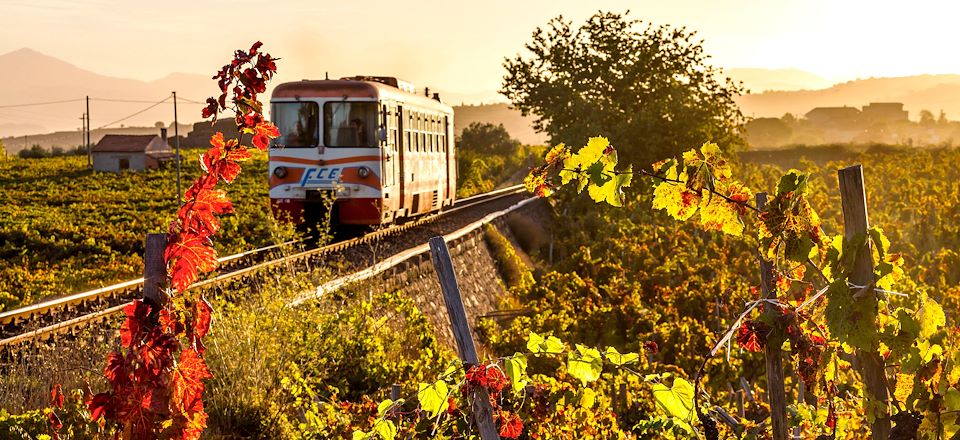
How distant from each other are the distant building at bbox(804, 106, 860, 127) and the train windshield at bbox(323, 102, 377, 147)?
16516cm

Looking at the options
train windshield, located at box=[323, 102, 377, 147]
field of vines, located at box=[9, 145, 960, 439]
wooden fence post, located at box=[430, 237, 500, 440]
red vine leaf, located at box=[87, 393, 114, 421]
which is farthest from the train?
red vine leaf, located at box=[87, 393, 114, 421]

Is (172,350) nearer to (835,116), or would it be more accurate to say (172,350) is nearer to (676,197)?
(676,197)

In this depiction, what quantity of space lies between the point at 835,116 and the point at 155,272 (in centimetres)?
18478

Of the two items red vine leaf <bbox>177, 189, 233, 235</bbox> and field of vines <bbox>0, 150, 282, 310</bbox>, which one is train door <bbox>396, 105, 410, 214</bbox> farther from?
red vine leaf <bbox>177, 189, 233, 235</bbox>

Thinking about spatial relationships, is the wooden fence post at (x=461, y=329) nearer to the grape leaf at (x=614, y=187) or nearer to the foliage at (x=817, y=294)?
the foliage at (x=817, y=294)

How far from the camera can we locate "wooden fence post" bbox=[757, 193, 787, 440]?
3.82 metres

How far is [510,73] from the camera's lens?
123ft

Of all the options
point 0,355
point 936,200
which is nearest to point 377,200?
point 0,355

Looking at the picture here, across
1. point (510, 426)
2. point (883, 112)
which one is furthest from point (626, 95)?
point (883, 112)

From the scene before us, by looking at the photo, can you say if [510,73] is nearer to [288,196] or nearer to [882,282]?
[288,196]

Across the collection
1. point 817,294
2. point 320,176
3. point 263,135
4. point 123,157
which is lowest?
point 817,294

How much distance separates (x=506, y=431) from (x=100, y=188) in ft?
134

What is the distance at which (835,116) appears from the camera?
177750 mm

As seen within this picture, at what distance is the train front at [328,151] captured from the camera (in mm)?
18625
